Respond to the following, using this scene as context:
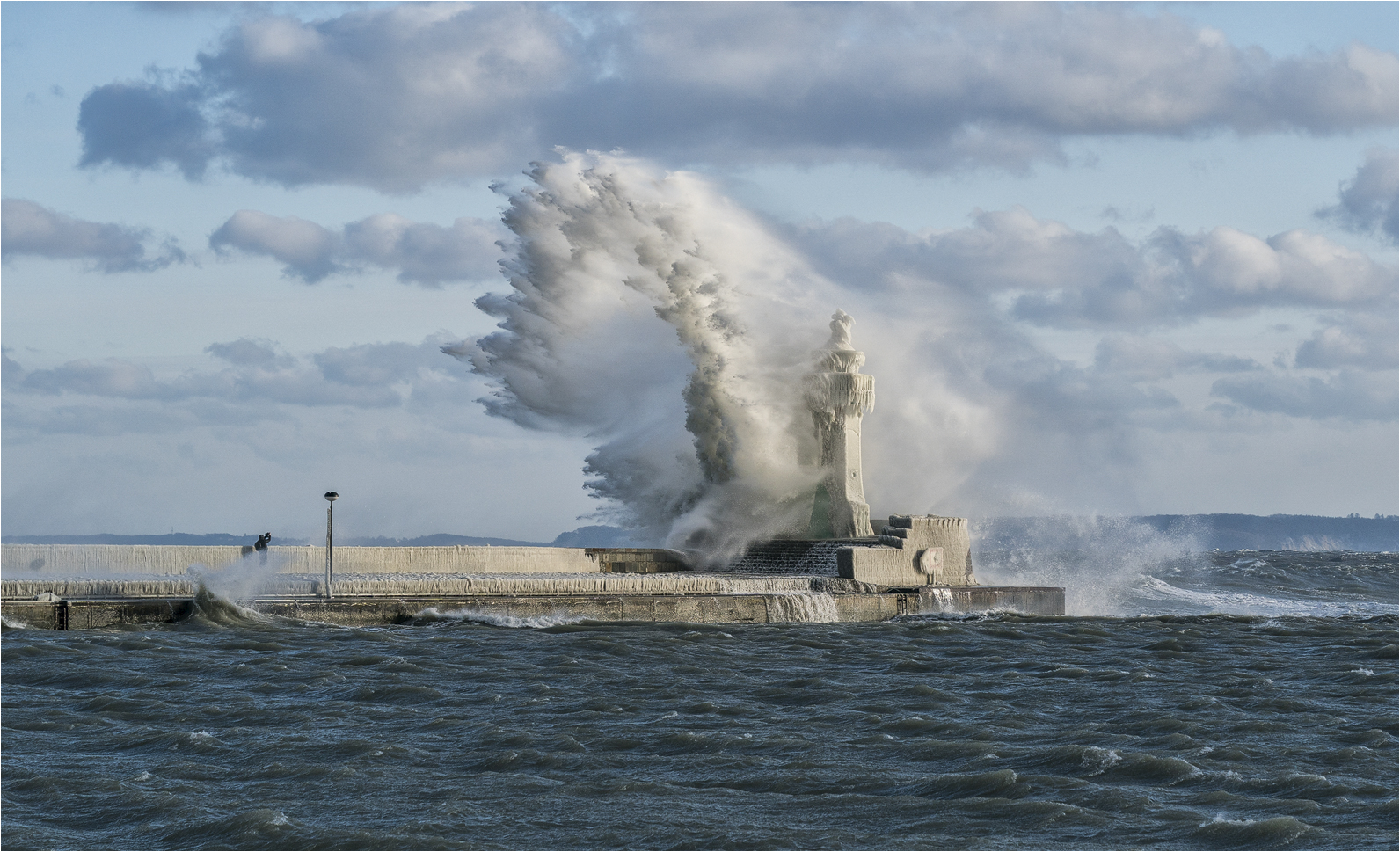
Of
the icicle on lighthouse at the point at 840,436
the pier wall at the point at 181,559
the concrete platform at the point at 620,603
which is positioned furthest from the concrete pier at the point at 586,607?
the icicle on lighthouse at the point at 840,436

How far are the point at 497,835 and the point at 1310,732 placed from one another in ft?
35.3

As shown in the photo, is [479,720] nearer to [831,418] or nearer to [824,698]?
[824,698]

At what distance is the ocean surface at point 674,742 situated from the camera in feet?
40.9

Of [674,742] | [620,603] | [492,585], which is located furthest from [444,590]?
[674,742]

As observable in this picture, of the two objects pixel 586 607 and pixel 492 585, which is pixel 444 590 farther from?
pixel 586 607

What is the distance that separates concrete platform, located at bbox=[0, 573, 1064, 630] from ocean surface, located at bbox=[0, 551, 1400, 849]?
91 centimetres

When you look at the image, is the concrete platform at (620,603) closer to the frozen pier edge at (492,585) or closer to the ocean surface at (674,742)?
the frozen pier edge at (492,585)

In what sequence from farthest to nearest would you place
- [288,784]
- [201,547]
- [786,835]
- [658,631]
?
[201,547] < [658,631] < [288,784] < [786,835]

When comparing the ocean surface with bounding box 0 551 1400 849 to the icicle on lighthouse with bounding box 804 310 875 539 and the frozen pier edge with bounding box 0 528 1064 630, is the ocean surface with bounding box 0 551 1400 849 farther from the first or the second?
the icicle on lighthouse with bounding box 804 310 875 539

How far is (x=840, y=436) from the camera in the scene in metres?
46.2

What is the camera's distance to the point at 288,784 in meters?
13.9

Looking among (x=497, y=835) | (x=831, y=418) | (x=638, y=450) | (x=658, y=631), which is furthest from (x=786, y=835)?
(x=638, y=450)

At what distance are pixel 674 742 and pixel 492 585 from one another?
17476mm

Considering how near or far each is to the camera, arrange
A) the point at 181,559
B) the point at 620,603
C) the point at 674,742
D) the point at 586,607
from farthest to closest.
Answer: the point at 181,559 → the point at 620,603 → the point at 586,607 → the point at 674,742
